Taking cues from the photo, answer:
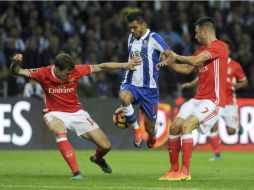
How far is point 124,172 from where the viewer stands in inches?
610

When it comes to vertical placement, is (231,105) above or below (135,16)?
below

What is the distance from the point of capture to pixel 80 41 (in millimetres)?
25656

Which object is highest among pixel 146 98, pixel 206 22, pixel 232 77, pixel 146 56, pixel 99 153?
pixel 206 22

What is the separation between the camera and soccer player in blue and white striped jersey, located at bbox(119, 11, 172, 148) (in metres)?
15.2

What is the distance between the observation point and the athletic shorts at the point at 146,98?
1546 centimetres

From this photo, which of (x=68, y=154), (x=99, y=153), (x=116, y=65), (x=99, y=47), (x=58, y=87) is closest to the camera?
(x=68, y=154)

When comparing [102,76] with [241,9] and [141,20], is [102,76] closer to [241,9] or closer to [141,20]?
[241,9]

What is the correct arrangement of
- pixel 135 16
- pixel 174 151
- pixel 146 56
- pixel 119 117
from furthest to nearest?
pixel 119 117 → pixel 146 56 → pixel 135 16 → pixel 174 151

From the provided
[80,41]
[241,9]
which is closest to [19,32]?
[80,41]

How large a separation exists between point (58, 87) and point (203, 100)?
2.31m

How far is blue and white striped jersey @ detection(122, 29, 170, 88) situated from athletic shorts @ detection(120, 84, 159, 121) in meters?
0.09

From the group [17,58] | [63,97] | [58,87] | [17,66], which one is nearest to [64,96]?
[63,97]

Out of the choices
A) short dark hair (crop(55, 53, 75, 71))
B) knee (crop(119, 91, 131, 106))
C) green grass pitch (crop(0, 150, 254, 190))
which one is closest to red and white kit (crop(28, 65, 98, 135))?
short dark hair (crop(55, 53, 75, 71))

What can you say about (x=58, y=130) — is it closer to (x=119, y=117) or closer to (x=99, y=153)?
(x=99, y=153)
